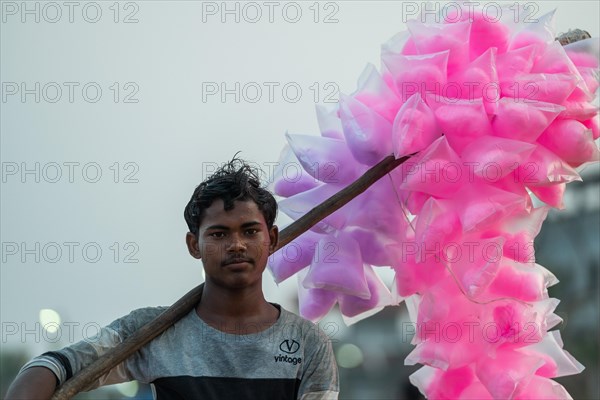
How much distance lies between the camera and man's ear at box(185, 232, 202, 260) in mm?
2127

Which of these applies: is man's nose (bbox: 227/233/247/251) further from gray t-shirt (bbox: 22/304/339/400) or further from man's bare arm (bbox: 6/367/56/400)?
man's bare arm (bbox: 6/367/56/400)

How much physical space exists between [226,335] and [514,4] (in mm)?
1230

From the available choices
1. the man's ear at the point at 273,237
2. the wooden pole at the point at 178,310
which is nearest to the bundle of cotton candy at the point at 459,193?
the wooden pole at the point at 178,310

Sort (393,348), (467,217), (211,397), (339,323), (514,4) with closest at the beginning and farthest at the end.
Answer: (211,397)
(467,217)
(514,4)
(339,323)
(393,348)

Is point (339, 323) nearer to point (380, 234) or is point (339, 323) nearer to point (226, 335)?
point (380, 234)

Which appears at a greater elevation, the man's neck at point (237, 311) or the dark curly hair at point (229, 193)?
the dark curly hair at point (229, 193)

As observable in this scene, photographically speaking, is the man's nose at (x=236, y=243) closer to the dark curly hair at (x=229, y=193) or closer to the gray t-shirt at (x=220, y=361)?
the dark curly hair at (x=229, y=193)

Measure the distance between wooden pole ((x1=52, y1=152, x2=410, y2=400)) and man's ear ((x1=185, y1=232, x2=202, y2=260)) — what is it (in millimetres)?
89

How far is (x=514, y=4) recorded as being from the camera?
2.64 meters

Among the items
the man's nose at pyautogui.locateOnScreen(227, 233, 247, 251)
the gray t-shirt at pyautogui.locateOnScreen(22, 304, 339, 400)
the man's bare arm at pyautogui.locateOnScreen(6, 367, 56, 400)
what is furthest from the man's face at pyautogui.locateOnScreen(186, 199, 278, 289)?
the man's bare arm at pyautogui.locateOnScreen(6, 367, 56, 400)

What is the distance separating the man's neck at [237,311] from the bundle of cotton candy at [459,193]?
43 centimetres

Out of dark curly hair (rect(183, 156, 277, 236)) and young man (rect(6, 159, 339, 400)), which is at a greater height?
dark curly hair (rect(183, 156, 277, 236))

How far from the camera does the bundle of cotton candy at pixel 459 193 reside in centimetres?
244

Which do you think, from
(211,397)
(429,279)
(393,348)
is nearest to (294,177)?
(429,279)
